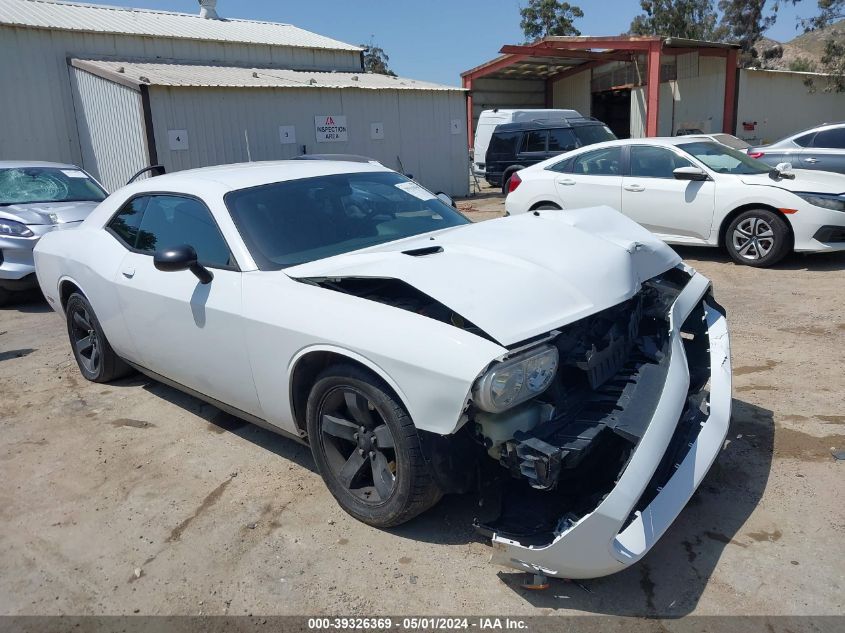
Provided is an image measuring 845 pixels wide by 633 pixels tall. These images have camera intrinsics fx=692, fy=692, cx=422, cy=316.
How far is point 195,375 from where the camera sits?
4016mm

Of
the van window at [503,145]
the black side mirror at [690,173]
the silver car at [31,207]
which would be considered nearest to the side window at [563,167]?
the black side mirror at [690,173]

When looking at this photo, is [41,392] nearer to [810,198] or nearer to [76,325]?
[76,325]

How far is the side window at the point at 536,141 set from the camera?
16.3 metres

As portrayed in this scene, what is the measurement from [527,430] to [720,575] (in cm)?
97

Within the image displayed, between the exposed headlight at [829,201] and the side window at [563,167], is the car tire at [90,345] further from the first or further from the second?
the exposed headlight at [829,201]

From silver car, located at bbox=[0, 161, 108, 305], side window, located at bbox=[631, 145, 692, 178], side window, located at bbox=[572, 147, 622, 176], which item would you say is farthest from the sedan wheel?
silver car, located at bbox=[0, 161, 108, 305]

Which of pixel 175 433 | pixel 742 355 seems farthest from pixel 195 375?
pixel 742 355

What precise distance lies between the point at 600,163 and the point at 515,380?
7.19 meters

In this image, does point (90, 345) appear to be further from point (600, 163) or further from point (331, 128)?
point (331, 128)

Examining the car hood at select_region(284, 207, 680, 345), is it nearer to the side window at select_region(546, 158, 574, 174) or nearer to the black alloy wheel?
the black alloy wheel

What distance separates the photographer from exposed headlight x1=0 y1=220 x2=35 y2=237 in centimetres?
807

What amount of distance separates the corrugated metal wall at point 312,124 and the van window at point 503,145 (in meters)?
1.40

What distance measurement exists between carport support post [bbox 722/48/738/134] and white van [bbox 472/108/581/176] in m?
6.32

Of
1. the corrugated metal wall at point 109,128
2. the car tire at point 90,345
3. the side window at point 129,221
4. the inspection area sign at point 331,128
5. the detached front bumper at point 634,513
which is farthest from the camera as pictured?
the inspection area sign at point 331,128
